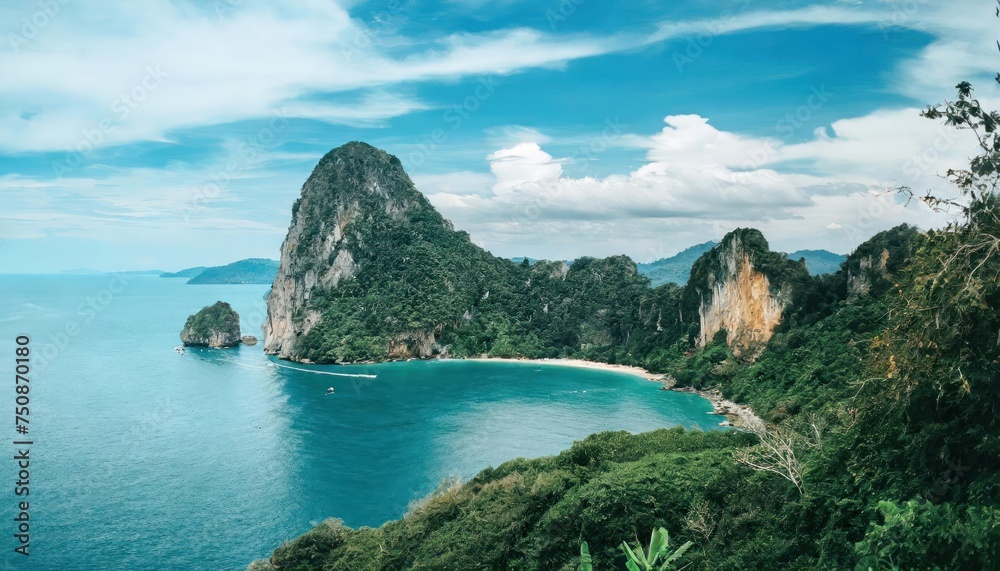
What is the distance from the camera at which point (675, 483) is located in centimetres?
1741

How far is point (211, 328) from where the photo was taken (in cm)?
8244

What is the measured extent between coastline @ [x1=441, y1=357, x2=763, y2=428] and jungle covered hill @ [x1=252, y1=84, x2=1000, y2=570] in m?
9.81

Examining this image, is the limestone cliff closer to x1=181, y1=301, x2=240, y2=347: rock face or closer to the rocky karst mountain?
the rocky karst mountain

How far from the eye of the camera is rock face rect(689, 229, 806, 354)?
5441 cm

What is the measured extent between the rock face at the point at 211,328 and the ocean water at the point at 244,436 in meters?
6.70

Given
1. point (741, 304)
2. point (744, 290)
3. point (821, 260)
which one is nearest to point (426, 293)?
point (741, 304)

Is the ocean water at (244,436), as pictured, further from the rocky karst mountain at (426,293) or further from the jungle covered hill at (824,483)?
the jungle covered hill at (824,483)

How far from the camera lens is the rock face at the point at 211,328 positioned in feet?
271

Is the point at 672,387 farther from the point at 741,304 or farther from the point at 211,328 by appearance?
the point at 211,328

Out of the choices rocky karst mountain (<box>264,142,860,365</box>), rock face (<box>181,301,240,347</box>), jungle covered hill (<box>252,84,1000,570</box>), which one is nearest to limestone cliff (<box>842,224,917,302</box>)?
rocky karst mountain (<box>264,142,860,365</box>)

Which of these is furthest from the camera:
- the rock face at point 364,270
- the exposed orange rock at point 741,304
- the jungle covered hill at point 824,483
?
the rock face at point 364,270

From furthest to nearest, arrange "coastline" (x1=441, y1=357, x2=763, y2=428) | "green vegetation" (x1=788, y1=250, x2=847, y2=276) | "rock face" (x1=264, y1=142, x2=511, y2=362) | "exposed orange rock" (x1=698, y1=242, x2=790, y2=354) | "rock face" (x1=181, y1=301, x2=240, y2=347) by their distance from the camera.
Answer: "green vegetation" (x1=788, y1=250, x2=847, y2=276)
"rock face" (x1=181, y1=301, x2=240, y2=347)
"rock face" (x1=264, y1=142, x2=511, y2=362)
"exposed orange rock" (x1=698, y1=242, x2=790, y2=354)
"coastline" (x1=441, y1=357, x2=763, y2=428)

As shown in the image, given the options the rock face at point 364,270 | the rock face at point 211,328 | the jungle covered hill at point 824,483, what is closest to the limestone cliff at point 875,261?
the jungle covered hill at point 824,483

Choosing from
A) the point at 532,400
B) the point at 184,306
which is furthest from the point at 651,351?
the point at 184,306
